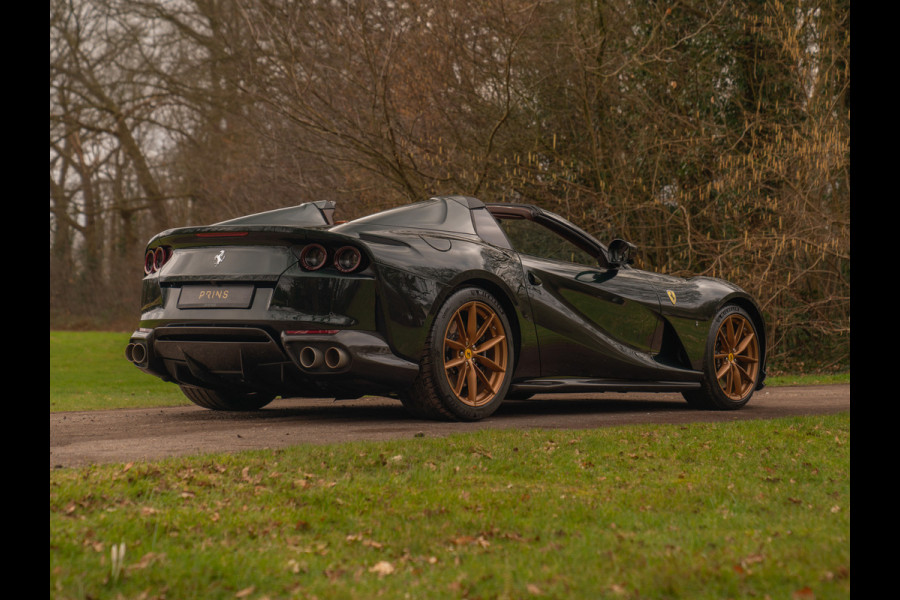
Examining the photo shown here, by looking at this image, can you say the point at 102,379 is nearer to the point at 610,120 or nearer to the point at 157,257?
the point at 610,120

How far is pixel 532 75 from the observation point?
48.1 feet

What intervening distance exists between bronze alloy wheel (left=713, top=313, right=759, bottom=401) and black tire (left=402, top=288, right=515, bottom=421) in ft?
8.34

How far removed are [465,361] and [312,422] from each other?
1.17 meters

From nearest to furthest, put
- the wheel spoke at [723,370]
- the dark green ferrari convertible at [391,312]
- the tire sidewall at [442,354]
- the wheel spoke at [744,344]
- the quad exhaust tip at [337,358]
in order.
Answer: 1. the quad exhaust tip at [337,358]
2. the dark green ferrari convertible at [391,312]
3. the tire sidewall at [442,354]
4. the wheel spoke at [723,370]
5. the wheel spoke at [744,344]

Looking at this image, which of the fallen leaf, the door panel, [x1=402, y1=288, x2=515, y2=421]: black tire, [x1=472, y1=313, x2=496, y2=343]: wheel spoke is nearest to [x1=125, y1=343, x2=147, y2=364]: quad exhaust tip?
[x1=402, y1=288, x2=515, y2=421]: black tire

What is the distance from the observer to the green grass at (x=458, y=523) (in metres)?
3.12

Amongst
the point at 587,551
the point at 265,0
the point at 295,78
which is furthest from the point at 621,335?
the point at 265,0

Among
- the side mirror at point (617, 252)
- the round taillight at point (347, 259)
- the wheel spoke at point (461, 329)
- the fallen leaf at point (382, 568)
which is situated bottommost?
the fallen leaf at point (382, 568)

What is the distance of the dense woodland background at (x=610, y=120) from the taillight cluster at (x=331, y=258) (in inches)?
248

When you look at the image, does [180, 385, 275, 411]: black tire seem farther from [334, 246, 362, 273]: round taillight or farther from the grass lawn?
the grass lawn

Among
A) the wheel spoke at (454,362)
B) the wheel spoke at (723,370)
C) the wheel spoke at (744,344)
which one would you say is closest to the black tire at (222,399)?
the wheel spoke at (454,362)

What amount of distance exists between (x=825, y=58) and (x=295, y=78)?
7504 millimetres

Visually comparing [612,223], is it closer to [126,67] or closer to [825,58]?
[825,58]

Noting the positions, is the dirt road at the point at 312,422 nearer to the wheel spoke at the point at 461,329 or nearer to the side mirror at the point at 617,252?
the wheel spoke at the point at 461,329
